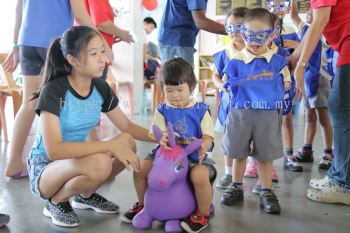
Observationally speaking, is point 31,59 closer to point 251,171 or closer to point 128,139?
point 128,139

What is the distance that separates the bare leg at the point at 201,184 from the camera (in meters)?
1.69

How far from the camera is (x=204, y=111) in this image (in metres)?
1.81

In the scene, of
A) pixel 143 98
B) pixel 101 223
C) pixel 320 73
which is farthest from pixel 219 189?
pixel 143 98

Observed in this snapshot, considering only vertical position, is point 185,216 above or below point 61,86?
below

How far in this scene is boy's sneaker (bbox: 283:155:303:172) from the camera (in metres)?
2.75

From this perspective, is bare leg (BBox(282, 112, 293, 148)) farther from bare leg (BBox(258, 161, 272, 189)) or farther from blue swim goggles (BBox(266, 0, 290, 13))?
bare leg (BBox(258, 161, 272, 189))

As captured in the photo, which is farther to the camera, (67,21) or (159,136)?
(67,21)

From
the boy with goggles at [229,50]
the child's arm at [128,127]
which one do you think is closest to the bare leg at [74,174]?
the child's arm at [128,127]

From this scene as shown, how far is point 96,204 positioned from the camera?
1.97m

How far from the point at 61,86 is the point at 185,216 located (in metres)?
0.78

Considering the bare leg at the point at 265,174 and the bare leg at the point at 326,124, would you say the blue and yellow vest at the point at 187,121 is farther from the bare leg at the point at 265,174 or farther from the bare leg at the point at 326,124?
the bare leg at the point at 326,124

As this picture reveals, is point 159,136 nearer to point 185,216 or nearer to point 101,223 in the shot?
point 185,216

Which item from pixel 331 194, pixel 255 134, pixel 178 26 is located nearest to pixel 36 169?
pixel 255 134

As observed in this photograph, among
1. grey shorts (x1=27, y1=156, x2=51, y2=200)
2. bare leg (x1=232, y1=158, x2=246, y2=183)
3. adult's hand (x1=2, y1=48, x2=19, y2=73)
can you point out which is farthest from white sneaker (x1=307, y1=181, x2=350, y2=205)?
adult's hand (x1=2, y1=48, x2=19, y2=73)
